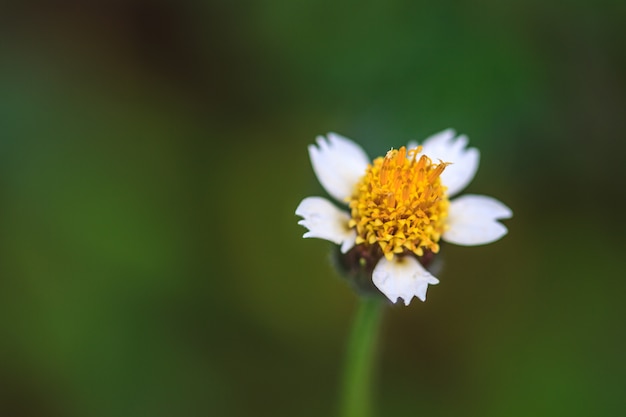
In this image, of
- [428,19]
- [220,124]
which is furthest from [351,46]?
[220,124]

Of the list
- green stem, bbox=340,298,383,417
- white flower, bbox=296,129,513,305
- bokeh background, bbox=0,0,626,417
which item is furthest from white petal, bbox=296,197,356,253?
bokeh background, bbox=0,0,626,417

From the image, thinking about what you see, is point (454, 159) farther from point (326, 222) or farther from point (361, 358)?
point (361, 358)

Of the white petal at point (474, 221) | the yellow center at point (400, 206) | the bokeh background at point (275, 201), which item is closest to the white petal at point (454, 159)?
the white petal at point (474, 221)

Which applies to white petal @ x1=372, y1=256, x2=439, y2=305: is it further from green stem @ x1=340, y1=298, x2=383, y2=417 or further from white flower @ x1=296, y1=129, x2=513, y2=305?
green stem @ x1=340, y1=298, x2=383, y2=417

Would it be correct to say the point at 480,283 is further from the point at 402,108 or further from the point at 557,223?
the point at 402,108

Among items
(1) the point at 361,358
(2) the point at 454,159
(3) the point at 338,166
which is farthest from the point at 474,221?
(1) the point at 361,358

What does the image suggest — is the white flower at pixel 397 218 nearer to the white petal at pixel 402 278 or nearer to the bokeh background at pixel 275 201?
the white petal at pixel 402 278

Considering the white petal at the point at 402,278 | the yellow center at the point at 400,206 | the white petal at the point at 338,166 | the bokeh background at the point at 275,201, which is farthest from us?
the bokeh background at the point at 275,201
